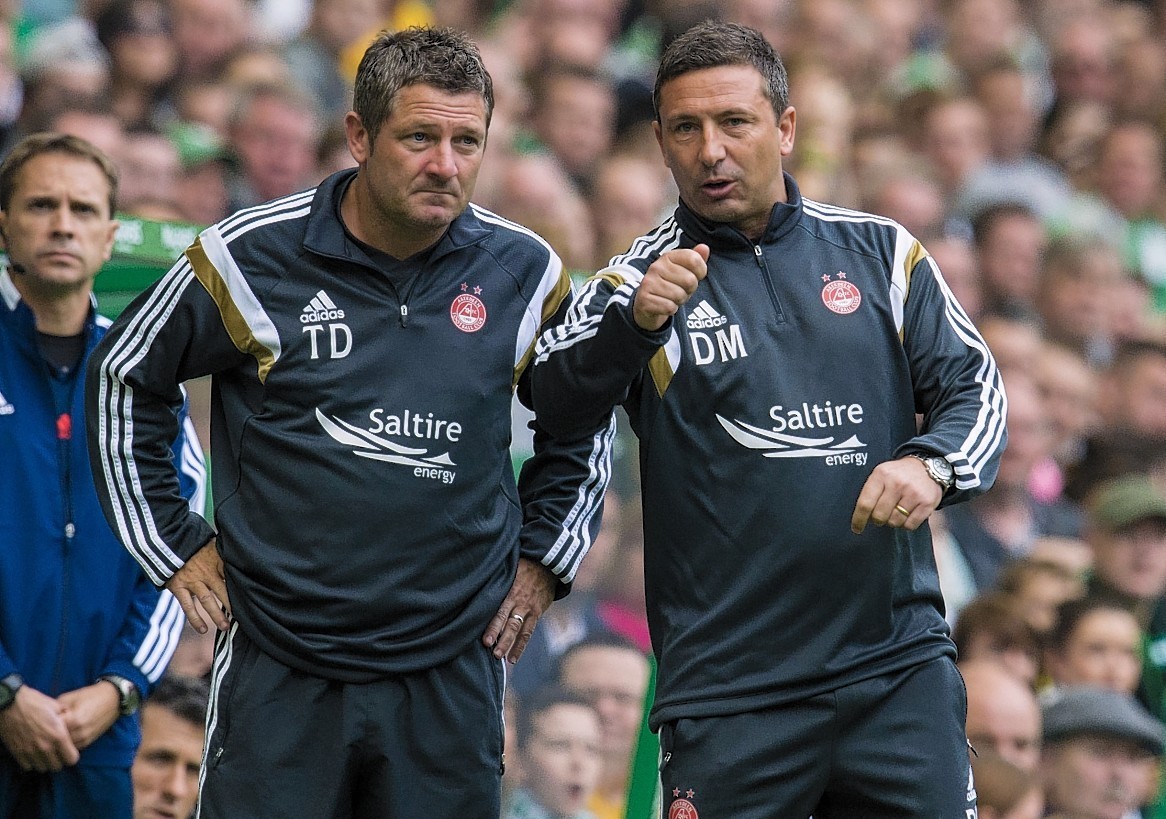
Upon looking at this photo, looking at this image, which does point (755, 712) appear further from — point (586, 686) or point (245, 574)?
point (586, 686)

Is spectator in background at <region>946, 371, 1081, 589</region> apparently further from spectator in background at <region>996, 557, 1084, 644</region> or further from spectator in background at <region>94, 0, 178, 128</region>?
spectator in background at <region>94, 0, 178, 128</region>

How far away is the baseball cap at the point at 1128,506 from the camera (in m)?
7.81

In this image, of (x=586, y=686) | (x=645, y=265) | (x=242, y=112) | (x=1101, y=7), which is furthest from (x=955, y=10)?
(x=645, y=265)

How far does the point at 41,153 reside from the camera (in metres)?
5.05

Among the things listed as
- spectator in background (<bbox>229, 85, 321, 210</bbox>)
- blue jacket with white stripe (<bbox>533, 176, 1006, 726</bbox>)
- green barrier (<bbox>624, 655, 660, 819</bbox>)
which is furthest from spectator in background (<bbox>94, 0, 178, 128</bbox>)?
blue jacket with white stripe (<bbox>533, 176, 1006, 726</bbox>)

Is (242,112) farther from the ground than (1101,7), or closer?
closer

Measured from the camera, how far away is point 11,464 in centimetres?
478

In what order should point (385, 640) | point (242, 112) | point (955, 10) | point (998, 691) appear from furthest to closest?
point (955, 10) < point (242, 112) < point (998, 691) < point (385, 640)

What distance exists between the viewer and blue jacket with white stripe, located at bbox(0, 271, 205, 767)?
4.76 m

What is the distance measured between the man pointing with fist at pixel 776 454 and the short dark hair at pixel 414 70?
0.46 m

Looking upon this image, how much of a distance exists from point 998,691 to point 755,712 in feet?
9.10

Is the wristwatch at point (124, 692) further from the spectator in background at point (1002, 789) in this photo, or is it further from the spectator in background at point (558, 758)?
the spectator in background at point (1002, 789)

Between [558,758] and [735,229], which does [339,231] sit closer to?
[735,229]

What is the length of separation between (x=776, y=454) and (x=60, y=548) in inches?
74.0
